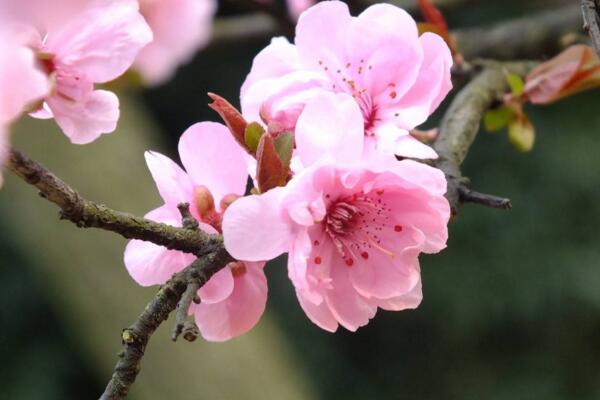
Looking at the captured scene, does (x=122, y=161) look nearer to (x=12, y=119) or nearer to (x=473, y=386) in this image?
(x=473, y=386)

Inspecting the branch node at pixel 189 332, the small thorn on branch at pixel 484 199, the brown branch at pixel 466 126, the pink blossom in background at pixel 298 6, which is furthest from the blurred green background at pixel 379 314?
the branch node at pixel 189 332

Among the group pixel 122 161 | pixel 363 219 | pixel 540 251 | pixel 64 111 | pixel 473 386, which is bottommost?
pixel 473 386

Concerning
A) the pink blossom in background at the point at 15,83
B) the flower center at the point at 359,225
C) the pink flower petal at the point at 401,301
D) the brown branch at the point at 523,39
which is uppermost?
the pink blossom in background at the point at 15,83

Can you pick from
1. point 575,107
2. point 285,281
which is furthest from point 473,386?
point 575,107

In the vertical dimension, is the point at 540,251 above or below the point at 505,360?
above

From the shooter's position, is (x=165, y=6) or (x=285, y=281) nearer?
(x=165, y=6)

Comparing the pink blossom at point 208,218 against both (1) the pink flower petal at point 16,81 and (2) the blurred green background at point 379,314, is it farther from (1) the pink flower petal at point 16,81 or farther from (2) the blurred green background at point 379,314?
(2) the blurred green background at point 379,314
